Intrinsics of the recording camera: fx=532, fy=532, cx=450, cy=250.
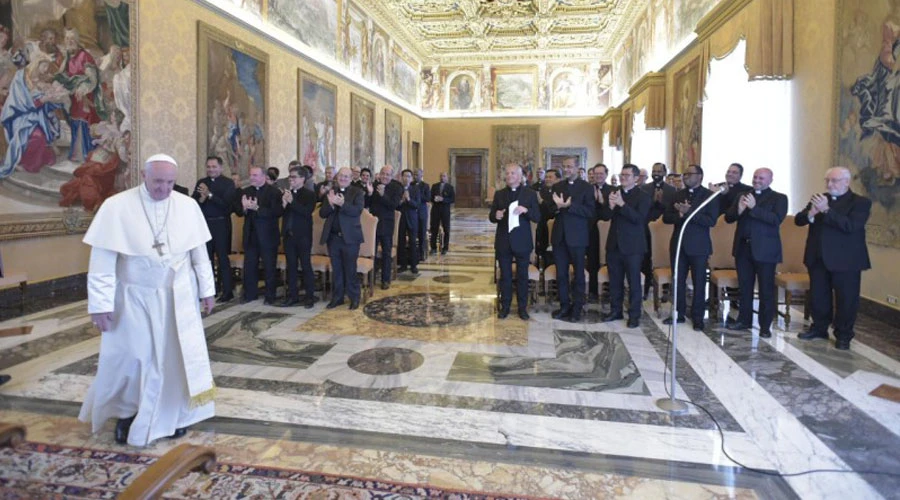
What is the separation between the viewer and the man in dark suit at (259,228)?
6.93 meters

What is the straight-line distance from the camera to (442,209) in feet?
40.2

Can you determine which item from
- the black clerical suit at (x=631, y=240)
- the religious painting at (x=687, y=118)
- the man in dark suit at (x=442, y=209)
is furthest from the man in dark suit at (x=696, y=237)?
the man in dark suit at (x=442, y=209)

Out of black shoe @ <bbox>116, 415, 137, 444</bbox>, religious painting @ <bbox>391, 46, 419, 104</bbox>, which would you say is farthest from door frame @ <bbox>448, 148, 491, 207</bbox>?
black shoe @ <bbox>116, 415, 137, 444</bbox>

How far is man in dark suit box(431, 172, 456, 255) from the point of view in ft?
39.7

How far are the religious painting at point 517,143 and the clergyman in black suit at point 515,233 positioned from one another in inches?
728

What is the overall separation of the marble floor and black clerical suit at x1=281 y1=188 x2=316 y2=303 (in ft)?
2.31

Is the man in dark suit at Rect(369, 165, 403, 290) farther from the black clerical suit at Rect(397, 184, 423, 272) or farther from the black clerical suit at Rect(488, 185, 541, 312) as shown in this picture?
the black clerical suit at Rect(488, 185, 541, 312)

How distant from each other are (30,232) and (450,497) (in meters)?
6.43

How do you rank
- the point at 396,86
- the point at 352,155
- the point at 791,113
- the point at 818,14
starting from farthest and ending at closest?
the point at 396,86 < the point at 352,155 < the point at 791,113 < the point at 818,14

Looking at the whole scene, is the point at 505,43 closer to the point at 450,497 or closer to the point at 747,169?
the point at 747,169

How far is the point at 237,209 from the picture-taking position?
722cm

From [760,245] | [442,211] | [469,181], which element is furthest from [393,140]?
[760,245]

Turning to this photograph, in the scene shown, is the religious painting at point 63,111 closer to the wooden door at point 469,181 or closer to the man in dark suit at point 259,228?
the man in dark suit at point 259,228

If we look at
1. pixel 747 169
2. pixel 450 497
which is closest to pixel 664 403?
pixel 450 497
